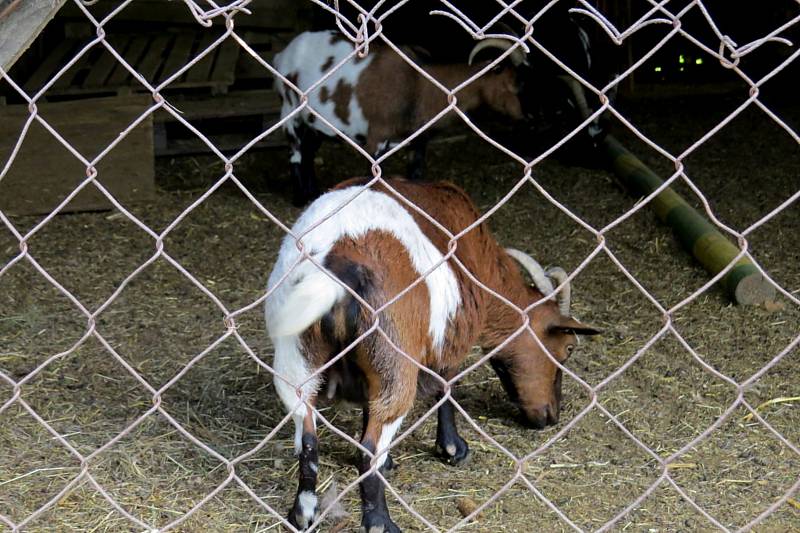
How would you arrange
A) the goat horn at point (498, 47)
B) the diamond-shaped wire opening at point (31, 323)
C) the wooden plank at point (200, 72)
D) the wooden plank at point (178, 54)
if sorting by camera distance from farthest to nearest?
1. the wooden plank at point (178, 54)
2. the wooden plank at point (200, 72)
3. the goat horn at point (498, 47)
4. the diamond-shaped wire opening at point (31, 323)

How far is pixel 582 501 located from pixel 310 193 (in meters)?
4.00

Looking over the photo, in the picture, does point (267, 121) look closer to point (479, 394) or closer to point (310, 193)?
point (310, 193)

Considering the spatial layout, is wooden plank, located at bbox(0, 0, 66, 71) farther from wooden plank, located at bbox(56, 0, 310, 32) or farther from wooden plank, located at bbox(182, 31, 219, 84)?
wooden plank, located at bbox(56, 0, 310, 32)

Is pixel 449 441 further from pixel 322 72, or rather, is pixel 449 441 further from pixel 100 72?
pixel 100 72

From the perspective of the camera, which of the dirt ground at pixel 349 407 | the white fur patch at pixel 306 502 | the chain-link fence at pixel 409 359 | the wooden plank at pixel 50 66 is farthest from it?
the wooden plank at pixel 50 66

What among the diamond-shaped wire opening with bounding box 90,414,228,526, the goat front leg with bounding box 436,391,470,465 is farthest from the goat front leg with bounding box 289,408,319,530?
the goat front leg with bounding box 436,391,470,465

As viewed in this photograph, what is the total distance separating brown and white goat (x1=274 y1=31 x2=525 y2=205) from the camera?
6441mm

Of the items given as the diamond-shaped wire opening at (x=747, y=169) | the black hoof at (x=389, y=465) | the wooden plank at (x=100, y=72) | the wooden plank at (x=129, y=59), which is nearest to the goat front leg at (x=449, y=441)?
the black hoof at (x=389, y=465)

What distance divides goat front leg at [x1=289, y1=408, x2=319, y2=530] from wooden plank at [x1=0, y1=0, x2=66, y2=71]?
5.16 feet

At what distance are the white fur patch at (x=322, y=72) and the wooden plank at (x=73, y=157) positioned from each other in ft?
3.23

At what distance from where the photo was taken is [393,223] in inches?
128

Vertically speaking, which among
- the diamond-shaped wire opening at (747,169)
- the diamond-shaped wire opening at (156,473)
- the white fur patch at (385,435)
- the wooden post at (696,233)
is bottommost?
the diamond-shaped wire opening at (747,169)

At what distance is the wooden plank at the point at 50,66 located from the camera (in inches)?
293

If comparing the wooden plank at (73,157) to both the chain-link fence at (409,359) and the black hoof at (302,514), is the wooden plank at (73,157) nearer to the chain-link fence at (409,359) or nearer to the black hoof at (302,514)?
the chain-link fence at (409,359)
